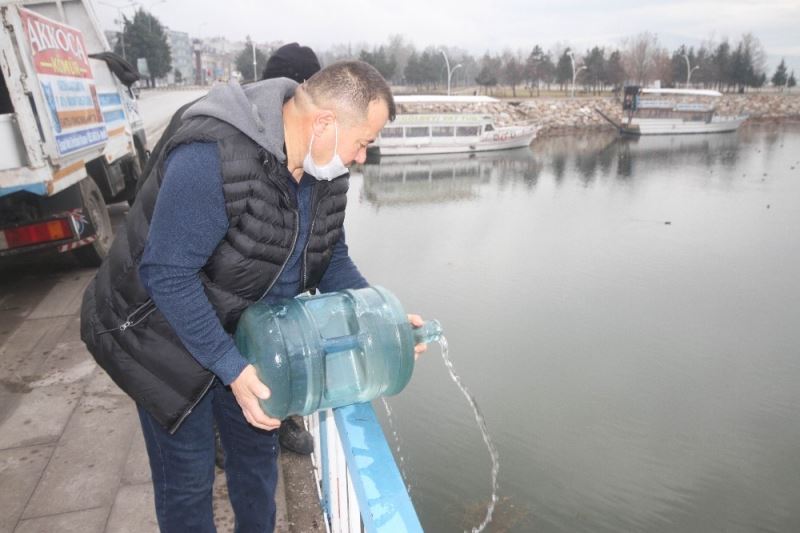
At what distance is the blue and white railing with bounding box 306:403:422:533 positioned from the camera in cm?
126

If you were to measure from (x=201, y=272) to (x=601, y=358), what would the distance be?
780cm

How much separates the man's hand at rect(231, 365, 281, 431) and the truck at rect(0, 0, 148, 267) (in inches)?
154

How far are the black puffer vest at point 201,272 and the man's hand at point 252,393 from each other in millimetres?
178

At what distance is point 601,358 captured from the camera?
822 centimetres

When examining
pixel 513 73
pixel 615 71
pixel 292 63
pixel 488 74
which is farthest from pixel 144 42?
pixel 292 63

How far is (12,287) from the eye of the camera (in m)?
5.45

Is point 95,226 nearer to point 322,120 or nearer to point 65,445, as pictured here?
point 65,445

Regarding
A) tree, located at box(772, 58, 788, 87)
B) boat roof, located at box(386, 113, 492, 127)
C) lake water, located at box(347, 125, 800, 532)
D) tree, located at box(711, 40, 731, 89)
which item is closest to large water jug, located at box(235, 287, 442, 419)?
lake water, located at box(347, 125, 800, 532)

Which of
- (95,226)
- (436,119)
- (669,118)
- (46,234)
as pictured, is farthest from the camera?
(669,118)

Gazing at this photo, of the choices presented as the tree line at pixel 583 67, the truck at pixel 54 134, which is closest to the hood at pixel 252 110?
the truck at pixel 54 134

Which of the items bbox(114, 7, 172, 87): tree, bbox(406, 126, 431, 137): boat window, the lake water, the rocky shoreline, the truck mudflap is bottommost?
the lake water

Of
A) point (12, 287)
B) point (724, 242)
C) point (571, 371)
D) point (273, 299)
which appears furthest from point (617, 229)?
point (273, 299)

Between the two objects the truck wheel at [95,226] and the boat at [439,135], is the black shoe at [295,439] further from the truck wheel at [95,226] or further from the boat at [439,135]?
the boat at [439,135]

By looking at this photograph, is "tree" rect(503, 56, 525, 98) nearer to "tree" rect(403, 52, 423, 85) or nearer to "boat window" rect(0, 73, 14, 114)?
"tree" rect(403, 52, 423, 85)
